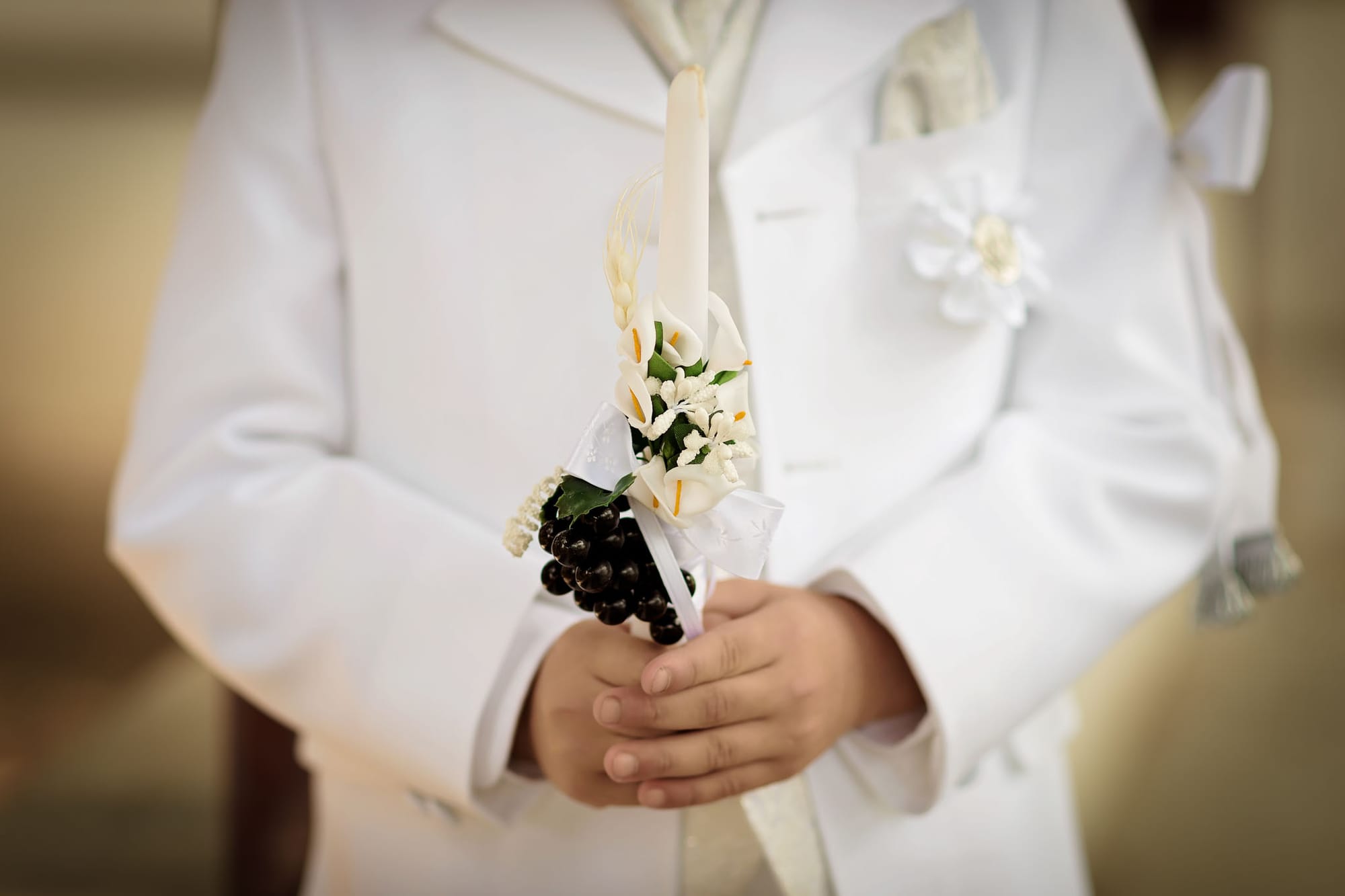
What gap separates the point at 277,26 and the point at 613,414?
0.46 metres

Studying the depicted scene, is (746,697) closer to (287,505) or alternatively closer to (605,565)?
(605,565)

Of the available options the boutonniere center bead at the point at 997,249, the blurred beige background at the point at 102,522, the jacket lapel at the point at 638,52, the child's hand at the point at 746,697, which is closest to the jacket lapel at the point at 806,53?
the jacket lapel at the point at 638,52

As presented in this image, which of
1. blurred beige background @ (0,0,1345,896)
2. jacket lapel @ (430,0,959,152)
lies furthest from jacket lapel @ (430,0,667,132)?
blurred beige background @ (0,0,1345,896)

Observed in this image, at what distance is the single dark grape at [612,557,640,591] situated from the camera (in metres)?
0.34

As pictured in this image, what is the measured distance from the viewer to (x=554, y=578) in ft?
1.16

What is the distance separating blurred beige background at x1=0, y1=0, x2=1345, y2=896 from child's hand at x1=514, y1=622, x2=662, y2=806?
0.78 m

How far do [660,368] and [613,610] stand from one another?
0.09 meters

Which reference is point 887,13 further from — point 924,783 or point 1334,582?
point 1334,582

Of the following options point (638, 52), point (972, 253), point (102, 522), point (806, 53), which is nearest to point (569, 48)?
point (638, 52)

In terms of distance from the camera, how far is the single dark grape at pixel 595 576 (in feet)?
1.08

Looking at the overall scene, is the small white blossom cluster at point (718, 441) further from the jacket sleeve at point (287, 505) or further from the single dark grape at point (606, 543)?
the jacket sleeve at point (287, 505)

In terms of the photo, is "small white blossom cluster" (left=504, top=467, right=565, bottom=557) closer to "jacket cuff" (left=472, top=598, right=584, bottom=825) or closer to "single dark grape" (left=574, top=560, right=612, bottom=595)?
"single dark grape" (left=574, top=560, right=612, bottom=595)

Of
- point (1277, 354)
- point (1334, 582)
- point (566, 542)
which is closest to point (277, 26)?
point (566, 542)

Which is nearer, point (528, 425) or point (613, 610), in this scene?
point (613, 610)
